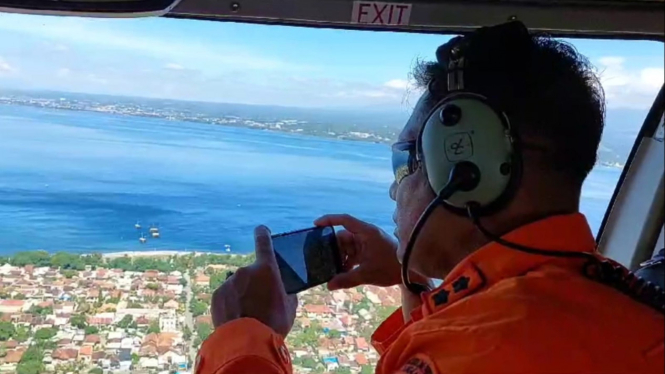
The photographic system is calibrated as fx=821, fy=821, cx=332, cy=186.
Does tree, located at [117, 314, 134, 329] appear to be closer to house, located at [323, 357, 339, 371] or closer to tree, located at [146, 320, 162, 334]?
tree, located at [146, 320, 162, 334]

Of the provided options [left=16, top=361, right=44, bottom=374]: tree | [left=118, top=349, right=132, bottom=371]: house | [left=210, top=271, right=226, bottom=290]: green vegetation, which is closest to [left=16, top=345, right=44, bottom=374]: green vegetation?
[left=16, top=361, right=44, bottom=374]: tree

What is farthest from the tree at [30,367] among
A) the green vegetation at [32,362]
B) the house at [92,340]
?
the house at [92,340]

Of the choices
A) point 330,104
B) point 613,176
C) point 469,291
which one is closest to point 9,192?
point 330,104

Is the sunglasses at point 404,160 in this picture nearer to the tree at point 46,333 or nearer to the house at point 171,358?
the house at point 171,358

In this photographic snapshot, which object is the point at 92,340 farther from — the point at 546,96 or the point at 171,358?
the point at 546,96

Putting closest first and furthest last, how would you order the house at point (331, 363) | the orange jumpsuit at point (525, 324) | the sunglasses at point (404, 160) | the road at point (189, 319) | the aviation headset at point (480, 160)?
1. the orange jumpsuit at point (525, 324)
2. the aviation headset at point (480, 160)
3. the sunglasses at point (404, 160)
4. the road at point (189, 319)
5. the house at point (331, 363)

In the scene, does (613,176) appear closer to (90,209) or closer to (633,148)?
(633,148)
